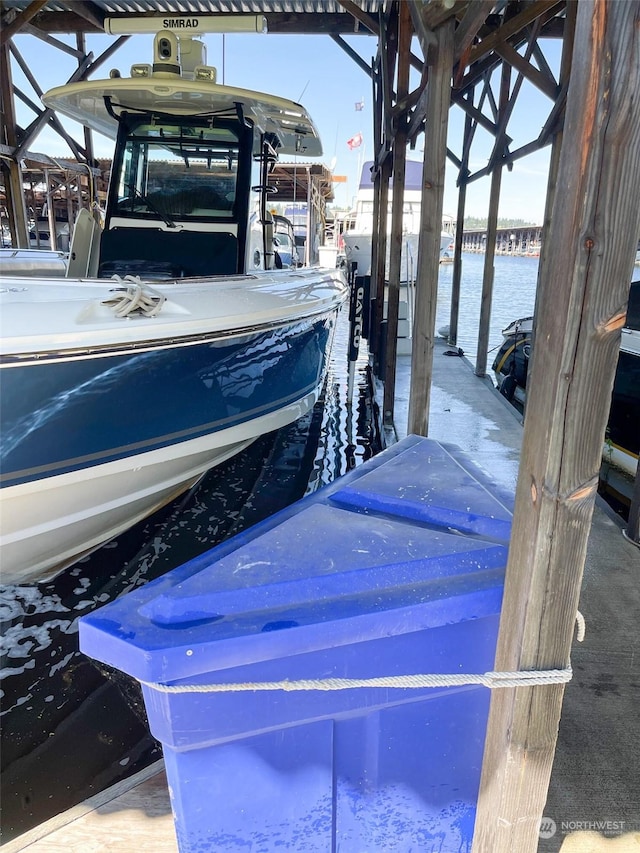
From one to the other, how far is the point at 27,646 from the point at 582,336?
302 centimetres

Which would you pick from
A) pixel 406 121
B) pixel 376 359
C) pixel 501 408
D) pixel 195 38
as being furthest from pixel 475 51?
pixel 376 359

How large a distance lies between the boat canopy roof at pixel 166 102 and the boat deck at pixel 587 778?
392 cm

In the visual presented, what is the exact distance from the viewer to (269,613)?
1.21 m

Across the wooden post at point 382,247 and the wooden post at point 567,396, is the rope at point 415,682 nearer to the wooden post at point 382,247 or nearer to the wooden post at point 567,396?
the wooden post at point 567,396

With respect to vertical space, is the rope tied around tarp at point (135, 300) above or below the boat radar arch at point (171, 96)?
below

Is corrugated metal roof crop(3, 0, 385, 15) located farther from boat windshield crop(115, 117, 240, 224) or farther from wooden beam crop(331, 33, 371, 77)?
boat windshield crop(115, 117, 240, 224)

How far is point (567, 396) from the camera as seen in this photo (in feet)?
3.57

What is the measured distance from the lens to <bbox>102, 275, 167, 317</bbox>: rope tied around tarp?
2916 mm

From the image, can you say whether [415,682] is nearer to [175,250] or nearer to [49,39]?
[175,250]

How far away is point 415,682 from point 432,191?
2.56 m

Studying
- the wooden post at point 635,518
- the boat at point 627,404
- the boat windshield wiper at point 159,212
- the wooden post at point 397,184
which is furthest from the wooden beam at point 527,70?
the wooden post at point 635,518

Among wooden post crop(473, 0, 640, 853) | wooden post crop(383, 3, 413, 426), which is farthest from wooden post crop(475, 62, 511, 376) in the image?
wooden post crop(473, 0, 640, 853)

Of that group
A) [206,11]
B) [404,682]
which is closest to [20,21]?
[206,11]

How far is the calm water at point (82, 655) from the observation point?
7.67 ft
